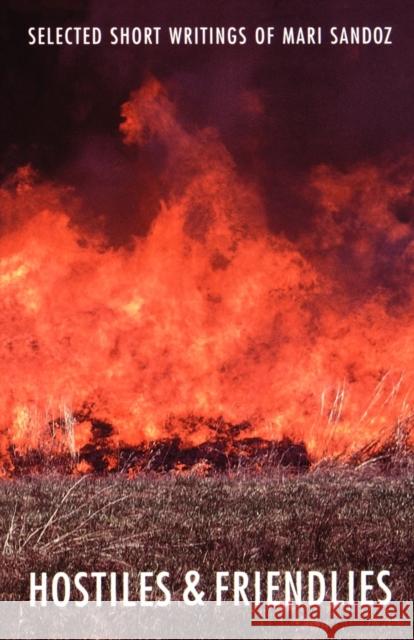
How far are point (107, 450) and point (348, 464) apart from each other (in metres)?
2.89

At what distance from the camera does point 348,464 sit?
35.5 feet

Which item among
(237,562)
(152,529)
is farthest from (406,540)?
Answer: (152,529)

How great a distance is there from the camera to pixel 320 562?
252 inches

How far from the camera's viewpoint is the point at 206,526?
7.39 meters

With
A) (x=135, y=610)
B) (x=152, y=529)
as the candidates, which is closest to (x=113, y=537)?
(x=152, y=529)

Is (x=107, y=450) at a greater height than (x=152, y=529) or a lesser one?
greater

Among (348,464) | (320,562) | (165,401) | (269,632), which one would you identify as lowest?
(269,632)

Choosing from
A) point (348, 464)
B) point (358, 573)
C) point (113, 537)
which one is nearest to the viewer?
point (358, 573)

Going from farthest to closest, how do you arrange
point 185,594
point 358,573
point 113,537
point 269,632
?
1. point 113,537
2. point 358,573
3. point 185,594
4. point 269,632

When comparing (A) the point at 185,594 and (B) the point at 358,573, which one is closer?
(A) the point at 185,594

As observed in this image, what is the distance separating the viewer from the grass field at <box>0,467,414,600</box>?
20.7 ft

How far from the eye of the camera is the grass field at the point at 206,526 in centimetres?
632

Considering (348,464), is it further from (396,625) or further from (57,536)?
(396,625)

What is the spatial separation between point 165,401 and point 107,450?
3.20ft
